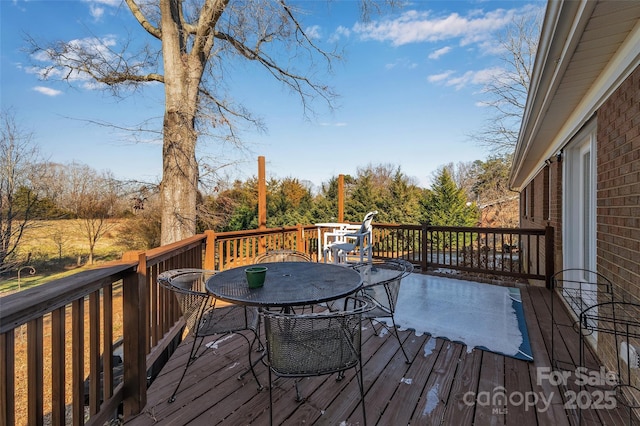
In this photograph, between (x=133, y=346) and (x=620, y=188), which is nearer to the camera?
(x=133, y=346)

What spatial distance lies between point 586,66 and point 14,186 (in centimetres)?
967

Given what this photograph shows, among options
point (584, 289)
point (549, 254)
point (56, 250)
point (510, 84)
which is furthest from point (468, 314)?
point (510, 84)

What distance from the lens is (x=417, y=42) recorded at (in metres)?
7.89

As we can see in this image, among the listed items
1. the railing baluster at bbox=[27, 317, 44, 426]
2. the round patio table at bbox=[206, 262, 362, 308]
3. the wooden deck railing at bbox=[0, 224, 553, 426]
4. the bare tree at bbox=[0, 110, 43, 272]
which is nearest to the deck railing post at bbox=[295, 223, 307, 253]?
the wooden deck railing at bbox=[0, 224, 553, 426]

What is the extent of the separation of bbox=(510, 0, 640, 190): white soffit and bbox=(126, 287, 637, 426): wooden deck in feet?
7.30

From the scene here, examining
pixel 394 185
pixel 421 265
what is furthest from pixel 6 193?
pixel 394 185

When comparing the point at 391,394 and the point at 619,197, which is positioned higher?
the point at 619,197

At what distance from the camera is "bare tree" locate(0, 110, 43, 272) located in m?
6.38

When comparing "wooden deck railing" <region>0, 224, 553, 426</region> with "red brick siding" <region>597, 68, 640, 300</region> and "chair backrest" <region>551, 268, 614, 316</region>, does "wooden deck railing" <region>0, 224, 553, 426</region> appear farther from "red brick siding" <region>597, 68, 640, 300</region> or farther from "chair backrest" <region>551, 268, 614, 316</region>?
"red brick siding" <region>597, 68, 640, 300</region>

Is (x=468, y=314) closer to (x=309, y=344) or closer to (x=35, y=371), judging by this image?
(x=309, y=344)

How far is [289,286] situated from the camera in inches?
85.7

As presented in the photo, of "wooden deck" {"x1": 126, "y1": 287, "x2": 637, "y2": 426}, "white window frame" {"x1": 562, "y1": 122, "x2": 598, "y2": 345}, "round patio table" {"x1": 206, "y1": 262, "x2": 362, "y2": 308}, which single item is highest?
"white window frame" {"x1": 562, "y1": 122, "x2": 598, "y2": 345}

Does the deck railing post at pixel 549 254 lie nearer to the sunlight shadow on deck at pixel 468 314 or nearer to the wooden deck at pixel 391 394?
the sunlight shadow on deck at pixel 468 314

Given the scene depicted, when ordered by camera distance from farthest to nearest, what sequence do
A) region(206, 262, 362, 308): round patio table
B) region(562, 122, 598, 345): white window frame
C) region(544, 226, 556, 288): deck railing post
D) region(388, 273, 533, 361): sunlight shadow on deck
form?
region(544, 226, 556, 288): deck railing post → region(562, 122, 598, 345): white window frame → region(388, 273, 533, 361): sunlight shadow on deck → region(206, 262, 362, 308): round patio table
